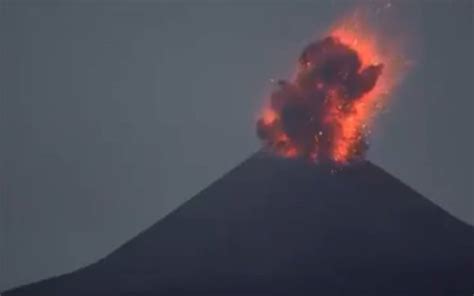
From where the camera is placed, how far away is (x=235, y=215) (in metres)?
47.7

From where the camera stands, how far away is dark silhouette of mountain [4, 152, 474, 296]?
128ft

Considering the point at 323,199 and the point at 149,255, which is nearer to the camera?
the point at 149,255

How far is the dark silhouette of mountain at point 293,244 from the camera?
39.0 meters

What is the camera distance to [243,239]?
44.8 m

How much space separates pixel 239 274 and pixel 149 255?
23.9 ft

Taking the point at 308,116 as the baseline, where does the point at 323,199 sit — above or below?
below

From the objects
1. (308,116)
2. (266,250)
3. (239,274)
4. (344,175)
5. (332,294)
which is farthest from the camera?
(344,175)

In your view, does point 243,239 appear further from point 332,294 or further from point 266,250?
point 332,294

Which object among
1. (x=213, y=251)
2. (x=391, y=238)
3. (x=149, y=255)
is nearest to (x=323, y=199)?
(x=391, y=238)

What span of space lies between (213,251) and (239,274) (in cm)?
404

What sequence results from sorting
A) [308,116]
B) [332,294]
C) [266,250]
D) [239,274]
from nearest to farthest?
[332,294], [239,274], [266,250], [308,116]

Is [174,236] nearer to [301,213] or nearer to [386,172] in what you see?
[301,213]

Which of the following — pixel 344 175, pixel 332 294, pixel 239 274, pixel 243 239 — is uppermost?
pixel 344 175

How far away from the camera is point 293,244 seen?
44.0 metres
